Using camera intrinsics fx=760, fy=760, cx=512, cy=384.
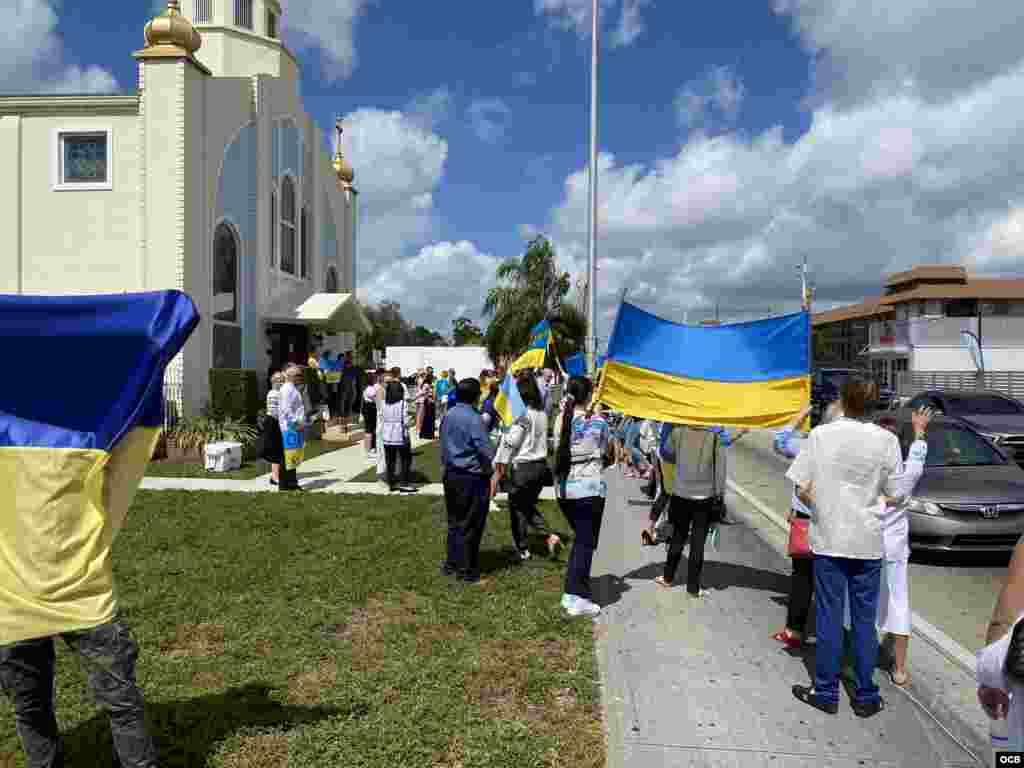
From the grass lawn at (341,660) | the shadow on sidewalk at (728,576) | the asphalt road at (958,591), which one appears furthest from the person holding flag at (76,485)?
the asphalt road at (958,591)

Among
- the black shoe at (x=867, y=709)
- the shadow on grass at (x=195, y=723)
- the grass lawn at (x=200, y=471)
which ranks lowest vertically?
the black shoe at (x=867, y=709)

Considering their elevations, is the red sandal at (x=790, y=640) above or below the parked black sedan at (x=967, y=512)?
below

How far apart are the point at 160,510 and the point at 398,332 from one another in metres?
81.8

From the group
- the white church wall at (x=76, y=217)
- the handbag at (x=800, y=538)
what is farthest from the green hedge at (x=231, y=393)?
the handbag at (x=800, y=538)

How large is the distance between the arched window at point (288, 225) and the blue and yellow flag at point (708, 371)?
1746 centimetres

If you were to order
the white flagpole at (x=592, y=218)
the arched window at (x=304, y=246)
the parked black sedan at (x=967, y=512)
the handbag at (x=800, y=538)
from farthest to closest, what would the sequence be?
the arched window at (x=304, y=246) → the white flagpole at (x=592, y=218) → the parked black sedan at (x=967, y=512) → the handbag at (x=800, y=538)

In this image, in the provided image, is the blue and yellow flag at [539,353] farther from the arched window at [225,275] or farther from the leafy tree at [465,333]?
the leafy tree at [465,333]

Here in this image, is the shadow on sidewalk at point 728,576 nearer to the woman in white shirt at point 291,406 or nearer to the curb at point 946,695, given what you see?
the curb at point 946,695

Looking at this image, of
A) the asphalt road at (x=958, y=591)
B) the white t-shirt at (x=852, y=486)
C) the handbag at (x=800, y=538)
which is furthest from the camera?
the asphalt road at (x=958, y=591)

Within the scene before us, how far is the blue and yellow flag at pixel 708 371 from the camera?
6227mm

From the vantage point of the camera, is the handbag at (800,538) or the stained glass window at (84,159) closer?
→ the handbag at (800,538)

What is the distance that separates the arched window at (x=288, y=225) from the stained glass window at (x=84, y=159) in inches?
203

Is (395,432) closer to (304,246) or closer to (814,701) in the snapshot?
(814,701)

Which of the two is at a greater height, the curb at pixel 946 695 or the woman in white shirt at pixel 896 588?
the woman in white shirt at pixel 896 588
